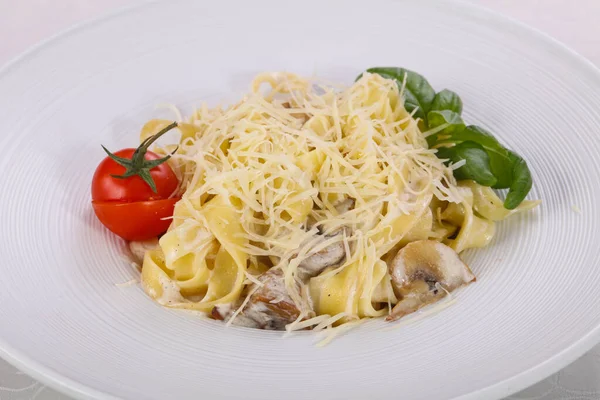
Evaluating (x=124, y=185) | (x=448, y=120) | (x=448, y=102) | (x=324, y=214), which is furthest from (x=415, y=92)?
(x=124, y=185)

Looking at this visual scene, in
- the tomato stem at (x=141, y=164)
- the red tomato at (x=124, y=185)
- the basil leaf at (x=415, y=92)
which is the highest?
the basil leaf at (x=415, y=92)

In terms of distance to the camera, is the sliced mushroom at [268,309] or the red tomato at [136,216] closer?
the sliced mushroom at [268,309]

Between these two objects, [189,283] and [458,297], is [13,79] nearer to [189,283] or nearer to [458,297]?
[189,283]

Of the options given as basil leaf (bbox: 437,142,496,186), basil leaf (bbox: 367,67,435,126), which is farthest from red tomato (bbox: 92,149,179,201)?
basil leaf (bbox: 437,142,496,186)

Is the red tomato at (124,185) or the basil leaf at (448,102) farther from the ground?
the basil leaf at (448,102)

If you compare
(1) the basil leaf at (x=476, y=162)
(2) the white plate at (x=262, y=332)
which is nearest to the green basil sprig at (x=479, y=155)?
(1) the basil leaf at (x=476, y=162)

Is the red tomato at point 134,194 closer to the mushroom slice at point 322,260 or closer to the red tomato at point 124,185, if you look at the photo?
the red tomato at point 124,185

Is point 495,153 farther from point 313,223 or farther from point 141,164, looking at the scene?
point 141,164
